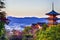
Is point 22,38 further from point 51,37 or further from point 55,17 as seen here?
point 55,17

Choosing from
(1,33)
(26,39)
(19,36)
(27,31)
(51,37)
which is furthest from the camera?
(27,31)

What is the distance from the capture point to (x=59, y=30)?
1795 centimetres

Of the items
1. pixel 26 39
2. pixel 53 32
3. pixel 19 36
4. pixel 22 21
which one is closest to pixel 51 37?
pixel 53 32

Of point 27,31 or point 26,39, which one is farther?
point 27,31

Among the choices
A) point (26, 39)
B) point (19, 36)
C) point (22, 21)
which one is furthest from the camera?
point (22, 21)

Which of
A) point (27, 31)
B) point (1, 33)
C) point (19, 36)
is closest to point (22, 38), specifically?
point (19, 36)

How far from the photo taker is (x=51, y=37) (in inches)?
693

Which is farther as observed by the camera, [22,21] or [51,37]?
[22,21]

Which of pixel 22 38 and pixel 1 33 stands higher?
pixel 1 33

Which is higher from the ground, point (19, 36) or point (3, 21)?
point (3, 21)

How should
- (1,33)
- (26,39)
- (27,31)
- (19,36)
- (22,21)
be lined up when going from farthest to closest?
(22,21) < (27,31) < (19,36) < (26,39) < (1,33)

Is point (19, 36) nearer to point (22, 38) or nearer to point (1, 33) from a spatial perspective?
point (22, 38)

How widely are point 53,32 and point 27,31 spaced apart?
9.45 meters

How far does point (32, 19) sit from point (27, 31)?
746 centimetres
